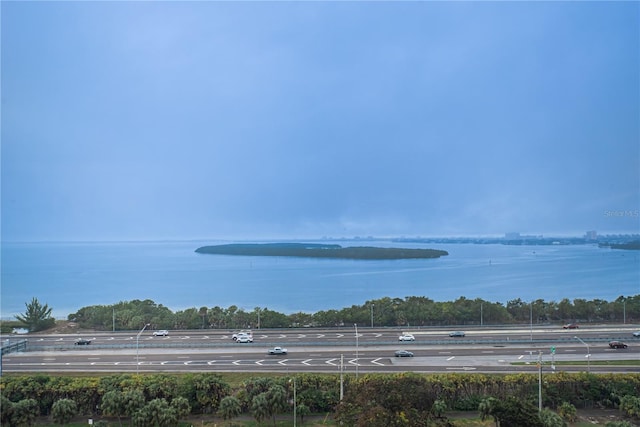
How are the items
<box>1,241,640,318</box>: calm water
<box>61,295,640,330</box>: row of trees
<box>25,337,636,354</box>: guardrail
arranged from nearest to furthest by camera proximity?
<box>25,337,636,354</box>: guardrail → <box>61,295,640,330</box>: row of trees → <box>1,241,640,318</box>: calm water

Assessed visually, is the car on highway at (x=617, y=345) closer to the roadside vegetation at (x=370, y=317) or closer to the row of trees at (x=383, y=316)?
the roadside vegetation at (x=370, y=317)

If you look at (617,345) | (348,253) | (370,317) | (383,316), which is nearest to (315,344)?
(370,317)

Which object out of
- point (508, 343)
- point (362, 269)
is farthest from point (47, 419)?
point (362, 269)

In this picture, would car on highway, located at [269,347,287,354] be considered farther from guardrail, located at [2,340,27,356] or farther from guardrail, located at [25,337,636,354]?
guardrail, located at [2,340,27,356]

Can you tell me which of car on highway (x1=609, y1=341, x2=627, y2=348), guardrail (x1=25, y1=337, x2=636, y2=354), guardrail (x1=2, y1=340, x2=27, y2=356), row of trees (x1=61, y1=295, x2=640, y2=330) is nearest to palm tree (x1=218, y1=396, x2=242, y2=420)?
guardrail (x1=25, y1=337, x2=636, y2=354)

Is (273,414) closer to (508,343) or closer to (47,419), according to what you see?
(47,419)

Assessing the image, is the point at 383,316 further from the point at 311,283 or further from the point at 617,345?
the point at 311,283
